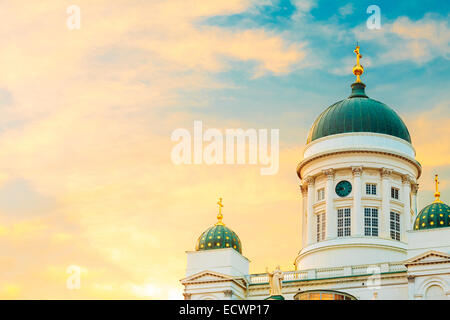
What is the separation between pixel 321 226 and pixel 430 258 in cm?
1591

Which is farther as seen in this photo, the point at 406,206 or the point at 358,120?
the point at 358,120

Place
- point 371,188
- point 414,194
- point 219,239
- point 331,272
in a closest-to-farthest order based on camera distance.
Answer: point 331,272
point 219,239
point 371,188
point 414,194

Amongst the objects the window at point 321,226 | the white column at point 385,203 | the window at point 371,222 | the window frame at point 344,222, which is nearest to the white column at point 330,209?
the window frame at point 344,222

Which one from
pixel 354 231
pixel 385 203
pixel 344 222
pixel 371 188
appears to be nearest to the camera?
pixel 354 231

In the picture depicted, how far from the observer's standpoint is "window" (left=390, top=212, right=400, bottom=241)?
88556 mm

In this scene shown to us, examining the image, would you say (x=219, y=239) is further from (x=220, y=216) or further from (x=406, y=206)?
(x=406, y=206)

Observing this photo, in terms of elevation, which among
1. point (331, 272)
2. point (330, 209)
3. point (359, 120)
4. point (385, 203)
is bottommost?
point (331, 272)

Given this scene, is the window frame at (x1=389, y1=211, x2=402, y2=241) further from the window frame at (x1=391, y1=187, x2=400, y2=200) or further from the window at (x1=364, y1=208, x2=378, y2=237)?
the window frame at (x1=391, y1=187, x2=400, y2=200)

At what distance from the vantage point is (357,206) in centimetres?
8831

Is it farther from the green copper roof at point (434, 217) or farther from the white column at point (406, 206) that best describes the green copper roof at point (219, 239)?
the green copper roof at point (434, 217)

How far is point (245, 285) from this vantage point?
83625mm

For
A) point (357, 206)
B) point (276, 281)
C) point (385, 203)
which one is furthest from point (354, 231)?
point (276, 281)
